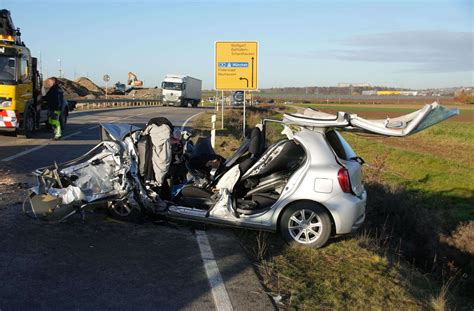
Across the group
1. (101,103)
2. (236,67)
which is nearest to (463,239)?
(236,67)

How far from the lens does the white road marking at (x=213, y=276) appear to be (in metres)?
4.38

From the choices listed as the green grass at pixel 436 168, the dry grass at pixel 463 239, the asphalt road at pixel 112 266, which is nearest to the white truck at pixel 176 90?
the green grass at pixel 436 168

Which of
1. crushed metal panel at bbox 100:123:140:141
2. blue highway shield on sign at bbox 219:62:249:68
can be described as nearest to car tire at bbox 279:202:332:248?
crushed metal panel at bbox 100:123:140:141

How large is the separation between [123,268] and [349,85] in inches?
6834

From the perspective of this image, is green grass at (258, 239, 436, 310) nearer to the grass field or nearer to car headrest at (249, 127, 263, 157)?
the grass field

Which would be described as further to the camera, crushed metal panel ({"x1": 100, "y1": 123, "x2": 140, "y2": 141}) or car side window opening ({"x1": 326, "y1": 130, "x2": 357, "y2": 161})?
crushed metal panel ({"x1": 100, "y1": 123, "x2": 140, "y2": 141})

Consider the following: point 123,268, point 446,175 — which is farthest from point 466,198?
point 123,268

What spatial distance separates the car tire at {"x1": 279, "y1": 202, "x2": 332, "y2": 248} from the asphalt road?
2.11 feet

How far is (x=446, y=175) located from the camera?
65.5 feet

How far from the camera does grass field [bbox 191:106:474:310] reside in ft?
16.1

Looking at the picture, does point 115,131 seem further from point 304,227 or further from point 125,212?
point 304,227

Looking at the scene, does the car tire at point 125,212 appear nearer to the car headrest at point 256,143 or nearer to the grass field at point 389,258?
the grass field at point 389,258

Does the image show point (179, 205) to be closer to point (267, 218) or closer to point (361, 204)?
point (267, 218)

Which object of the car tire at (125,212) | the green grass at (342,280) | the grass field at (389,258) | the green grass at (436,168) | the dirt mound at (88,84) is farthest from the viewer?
the dirt mound at (88,84)
